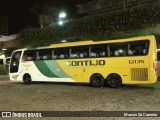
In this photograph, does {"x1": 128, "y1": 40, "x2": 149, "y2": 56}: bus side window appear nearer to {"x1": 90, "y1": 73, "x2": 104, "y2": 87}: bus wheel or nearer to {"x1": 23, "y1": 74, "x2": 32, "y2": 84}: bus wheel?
{"x1": 90, "y1": 73, "x2": 104, "y2": 87}: bus wheel

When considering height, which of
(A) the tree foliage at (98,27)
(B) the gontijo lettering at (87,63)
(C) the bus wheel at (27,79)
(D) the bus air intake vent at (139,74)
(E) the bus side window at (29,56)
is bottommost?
(C) the bus wheel at (27,79)

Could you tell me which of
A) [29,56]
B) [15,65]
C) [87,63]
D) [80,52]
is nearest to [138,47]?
[87,63]

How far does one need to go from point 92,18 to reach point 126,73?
11.8m

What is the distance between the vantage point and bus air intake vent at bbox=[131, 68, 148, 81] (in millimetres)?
13503

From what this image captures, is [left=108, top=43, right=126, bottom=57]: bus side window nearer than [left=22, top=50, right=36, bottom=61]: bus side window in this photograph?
Yes

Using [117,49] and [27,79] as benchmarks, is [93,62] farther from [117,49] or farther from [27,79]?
[27,79]

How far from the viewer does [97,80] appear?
15.5 m

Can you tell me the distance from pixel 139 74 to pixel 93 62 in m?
3.07

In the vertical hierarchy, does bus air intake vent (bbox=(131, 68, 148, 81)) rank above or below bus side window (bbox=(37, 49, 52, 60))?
below

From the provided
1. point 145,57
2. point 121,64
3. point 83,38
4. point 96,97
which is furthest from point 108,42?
point 83,38

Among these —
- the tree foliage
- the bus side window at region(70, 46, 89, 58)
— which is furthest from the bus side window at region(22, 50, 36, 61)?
the tree foliage

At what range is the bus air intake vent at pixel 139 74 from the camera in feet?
44.3

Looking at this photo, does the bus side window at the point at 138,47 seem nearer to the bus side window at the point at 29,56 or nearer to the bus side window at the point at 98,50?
the bus side window at the point at 98,50

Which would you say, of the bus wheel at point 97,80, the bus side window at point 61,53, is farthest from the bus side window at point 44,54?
the bus wheel at point 97,80
